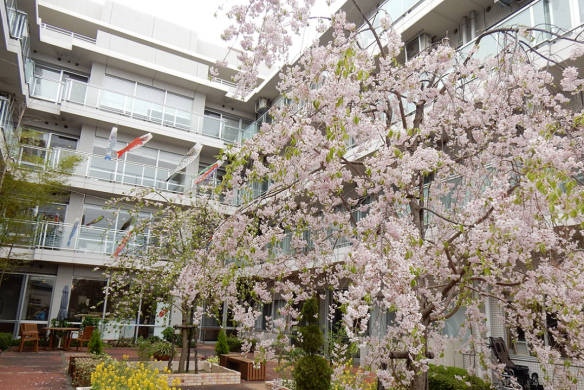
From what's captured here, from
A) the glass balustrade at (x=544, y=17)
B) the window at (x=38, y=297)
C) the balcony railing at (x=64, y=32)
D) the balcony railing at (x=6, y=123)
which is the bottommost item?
the window at (x=38, y=297)

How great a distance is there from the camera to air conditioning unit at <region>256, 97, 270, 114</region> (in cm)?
2150

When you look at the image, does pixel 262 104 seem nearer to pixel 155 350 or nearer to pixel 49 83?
pixel 49 83

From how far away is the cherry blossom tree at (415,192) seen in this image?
3.87 meters

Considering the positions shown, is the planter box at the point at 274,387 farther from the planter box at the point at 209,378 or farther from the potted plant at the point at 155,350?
the potted plant at the point at 155,350

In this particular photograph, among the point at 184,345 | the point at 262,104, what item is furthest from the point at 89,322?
the point at 262,104

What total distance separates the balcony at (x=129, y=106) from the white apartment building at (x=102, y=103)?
48 mm

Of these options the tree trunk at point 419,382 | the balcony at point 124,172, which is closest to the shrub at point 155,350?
the balcony at point 124,172

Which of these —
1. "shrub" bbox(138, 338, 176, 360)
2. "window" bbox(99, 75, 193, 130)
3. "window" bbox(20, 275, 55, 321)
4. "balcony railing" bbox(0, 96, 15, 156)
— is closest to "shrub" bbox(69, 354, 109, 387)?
"shrub" bbox(138, 338, 176, 360)

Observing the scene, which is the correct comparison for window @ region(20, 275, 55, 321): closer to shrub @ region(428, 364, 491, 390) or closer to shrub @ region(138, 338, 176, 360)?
shrub @ region(138, 338, 176, 360)

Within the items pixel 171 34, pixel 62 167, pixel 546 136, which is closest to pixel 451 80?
pixel 546 136

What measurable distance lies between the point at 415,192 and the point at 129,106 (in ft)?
55.4

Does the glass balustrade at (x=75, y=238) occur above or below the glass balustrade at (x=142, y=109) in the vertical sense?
below

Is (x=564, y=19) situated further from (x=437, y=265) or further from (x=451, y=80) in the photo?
(x=437, y=265)

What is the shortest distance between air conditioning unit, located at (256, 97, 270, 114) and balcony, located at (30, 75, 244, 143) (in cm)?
164
